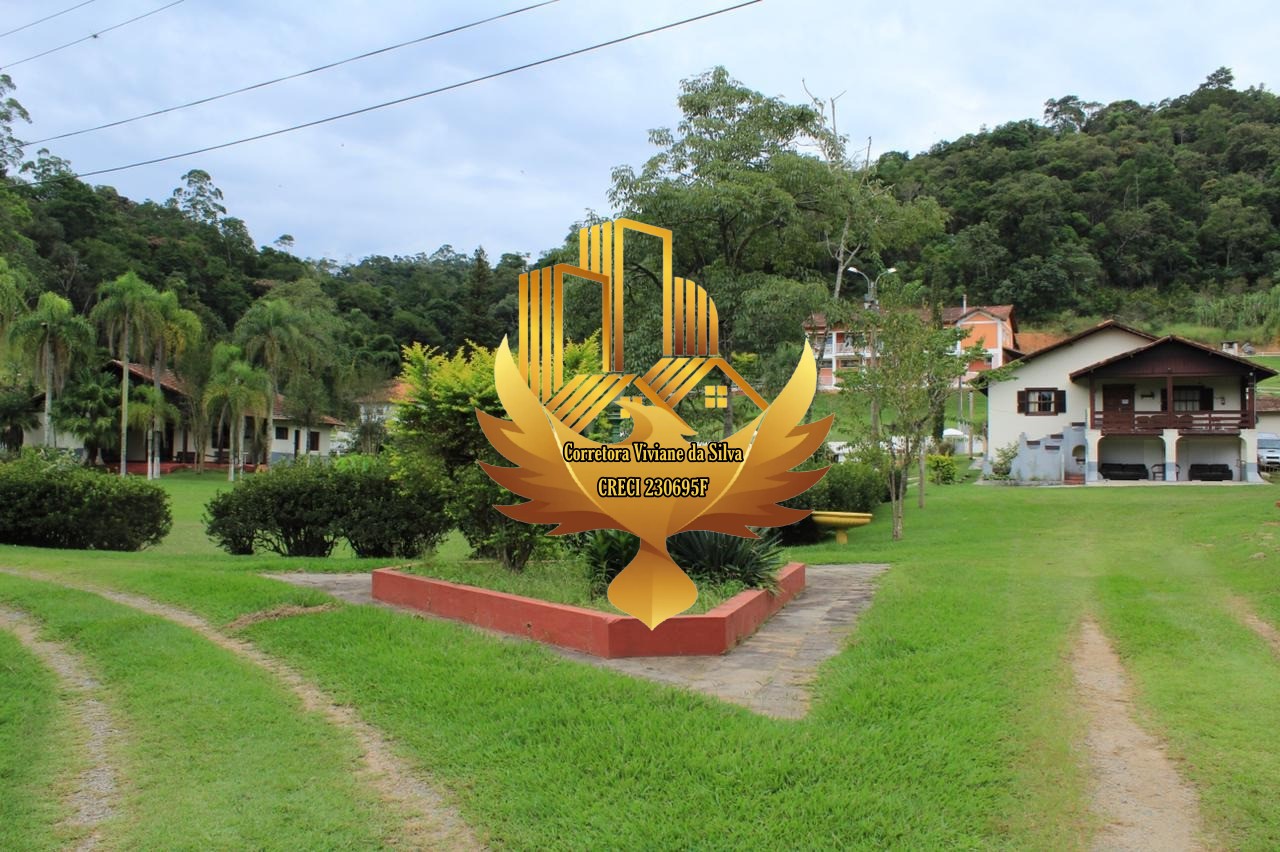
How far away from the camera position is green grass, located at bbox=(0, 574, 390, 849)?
400cm

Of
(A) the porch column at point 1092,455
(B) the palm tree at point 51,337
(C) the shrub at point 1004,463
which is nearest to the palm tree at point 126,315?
(B) the palm tree at point 51,337

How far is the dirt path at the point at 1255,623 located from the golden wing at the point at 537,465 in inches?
217

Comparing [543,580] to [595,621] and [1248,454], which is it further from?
[1248,454]

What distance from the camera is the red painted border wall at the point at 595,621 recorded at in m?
6.66

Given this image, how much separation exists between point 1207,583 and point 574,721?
342 inches

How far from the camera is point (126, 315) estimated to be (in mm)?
45594

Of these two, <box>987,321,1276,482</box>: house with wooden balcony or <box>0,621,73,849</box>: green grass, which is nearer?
<box>0,621,73,849</box>: green grass

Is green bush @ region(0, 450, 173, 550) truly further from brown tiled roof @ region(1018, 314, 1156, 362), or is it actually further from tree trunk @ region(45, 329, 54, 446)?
tree trunk @ region(45, 329, 54, 446)

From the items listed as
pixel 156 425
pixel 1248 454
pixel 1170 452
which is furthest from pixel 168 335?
pixel 1248 454

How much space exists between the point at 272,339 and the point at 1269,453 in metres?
47.9

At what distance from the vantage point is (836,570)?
41.0 feet

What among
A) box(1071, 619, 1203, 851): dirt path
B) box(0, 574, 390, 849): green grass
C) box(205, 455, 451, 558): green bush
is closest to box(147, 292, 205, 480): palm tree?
box(205, 455, 451, 558): green bush

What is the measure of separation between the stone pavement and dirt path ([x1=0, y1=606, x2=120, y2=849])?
2.67 m

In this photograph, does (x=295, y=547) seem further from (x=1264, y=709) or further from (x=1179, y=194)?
(x=1179, y=194)
